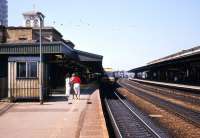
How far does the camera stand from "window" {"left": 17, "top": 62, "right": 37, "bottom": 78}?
75.5ft

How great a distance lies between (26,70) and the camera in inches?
907

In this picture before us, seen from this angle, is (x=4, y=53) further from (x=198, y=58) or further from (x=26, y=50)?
(x=198, y=58)

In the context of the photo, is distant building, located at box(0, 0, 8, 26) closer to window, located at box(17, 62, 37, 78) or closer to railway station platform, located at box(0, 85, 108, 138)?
window, located at box(17, 62, 37, 78)

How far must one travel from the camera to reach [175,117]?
2059 cm

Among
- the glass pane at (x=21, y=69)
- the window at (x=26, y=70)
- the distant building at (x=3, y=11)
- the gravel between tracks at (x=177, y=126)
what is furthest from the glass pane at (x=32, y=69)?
the distant building at (x=3, y=11)

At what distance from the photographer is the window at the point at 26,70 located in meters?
23.0

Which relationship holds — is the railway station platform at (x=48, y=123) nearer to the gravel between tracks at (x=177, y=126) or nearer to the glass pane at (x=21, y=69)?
the gravel between tracks at (x=177, y=126)

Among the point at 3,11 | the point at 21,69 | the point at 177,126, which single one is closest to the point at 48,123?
the point at 177,126

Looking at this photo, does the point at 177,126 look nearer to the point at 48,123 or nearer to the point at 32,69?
the point at 48,123

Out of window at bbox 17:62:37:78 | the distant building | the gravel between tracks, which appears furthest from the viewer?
the distant building

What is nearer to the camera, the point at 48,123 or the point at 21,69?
the point at 48,123

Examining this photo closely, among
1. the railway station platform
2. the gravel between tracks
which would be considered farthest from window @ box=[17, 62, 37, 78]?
the gravel between tracks

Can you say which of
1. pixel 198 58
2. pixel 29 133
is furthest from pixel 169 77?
pixel 29 133

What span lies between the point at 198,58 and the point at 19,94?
16795 millimetres
